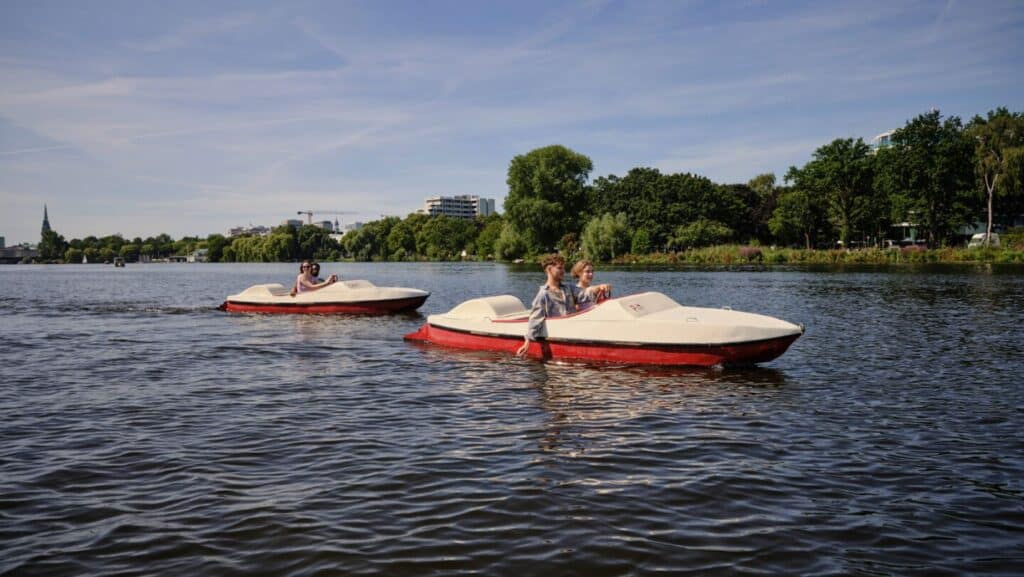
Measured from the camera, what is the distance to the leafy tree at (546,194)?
9781 centimetres

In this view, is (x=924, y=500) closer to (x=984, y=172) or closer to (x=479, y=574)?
(x=479, y=574)

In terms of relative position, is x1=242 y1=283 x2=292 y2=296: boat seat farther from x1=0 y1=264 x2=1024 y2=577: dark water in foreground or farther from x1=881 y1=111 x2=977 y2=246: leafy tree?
x1=881 y1=111 x2=977 y2=246: leafy tree

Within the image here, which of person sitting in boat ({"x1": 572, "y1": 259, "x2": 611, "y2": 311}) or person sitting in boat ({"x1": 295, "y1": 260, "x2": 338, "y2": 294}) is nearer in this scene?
person sitting in boat ({"x1": 572, "y1": 259, "x2": 611, "y2": 311})

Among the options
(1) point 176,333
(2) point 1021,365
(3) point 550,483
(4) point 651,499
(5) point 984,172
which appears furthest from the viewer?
(5) point 984,172

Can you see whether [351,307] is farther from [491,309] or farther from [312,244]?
[312,244]

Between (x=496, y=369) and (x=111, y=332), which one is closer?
(x=496, y=369)

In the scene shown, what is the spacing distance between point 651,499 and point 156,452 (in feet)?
18.9

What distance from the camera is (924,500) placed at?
6.45 metres

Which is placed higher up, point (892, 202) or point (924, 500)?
point (892, 202)

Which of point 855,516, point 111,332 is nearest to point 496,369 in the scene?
point 855,516

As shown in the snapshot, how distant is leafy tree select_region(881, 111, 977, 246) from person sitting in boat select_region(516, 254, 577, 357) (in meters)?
71.7

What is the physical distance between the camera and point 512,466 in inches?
301

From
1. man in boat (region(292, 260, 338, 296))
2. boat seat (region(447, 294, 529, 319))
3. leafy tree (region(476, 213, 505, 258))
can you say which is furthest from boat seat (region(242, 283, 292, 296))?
leafy tree (region(476, 213, 505, 258))

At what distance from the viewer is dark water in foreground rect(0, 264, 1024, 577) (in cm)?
547
